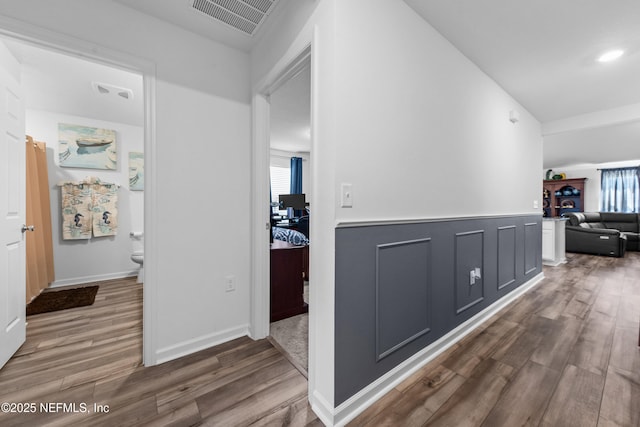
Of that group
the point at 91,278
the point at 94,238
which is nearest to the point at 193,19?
the point at 94,238

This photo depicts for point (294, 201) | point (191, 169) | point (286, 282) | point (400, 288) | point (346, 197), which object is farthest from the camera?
point (294, 201)

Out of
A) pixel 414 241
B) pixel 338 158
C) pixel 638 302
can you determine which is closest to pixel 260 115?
pixel 338 158

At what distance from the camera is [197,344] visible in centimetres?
192

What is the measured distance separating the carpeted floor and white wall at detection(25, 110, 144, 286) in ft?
10.00

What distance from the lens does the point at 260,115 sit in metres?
2.06

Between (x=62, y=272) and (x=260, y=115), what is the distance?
3.71 metres

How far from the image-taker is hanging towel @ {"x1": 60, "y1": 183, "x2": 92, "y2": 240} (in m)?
3.49

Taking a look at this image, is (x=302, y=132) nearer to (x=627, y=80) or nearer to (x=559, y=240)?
(x=627, y=80)

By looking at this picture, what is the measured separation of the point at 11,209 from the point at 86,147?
92.6 inches

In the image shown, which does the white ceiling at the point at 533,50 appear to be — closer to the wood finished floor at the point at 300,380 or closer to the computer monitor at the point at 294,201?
the computer monitor at the point at 294,201

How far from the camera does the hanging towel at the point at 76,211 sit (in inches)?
137

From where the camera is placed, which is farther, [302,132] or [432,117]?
[302,132]

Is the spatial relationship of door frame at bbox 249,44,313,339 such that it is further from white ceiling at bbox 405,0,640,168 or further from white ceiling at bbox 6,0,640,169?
white ceiling at bbox 405,0,640,168

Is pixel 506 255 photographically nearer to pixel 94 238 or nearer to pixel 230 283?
pixel 230 283
